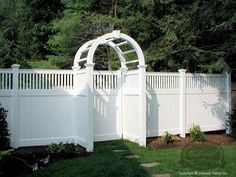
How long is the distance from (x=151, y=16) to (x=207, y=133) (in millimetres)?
4633

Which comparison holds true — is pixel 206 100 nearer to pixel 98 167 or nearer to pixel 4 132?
pixel 98 167

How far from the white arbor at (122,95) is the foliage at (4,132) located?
1.63 metres

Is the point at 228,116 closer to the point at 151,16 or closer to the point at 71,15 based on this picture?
the point at 151,16

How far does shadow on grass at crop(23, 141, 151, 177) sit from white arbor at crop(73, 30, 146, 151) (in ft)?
2.81

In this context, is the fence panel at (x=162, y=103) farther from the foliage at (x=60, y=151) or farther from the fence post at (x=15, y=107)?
the fence post at (x=15, y=107)

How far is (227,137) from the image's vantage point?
384 inches

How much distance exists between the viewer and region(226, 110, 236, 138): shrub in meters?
9.70

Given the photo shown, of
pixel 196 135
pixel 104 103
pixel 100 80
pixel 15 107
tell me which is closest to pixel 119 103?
pixel 104 103

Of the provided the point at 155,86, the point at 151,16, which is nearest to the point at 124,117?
the point at 155,86

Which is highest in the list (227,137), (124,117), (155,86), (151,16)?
(151,16)

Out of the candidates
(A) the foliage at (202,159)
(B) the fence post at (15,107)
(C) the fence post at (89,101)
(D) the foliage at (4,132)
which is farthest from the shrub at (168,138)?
(D) the foliage at (4,132)

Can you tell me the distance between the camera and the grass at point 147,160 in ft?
18.4

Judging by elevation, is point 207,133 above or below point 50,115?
below

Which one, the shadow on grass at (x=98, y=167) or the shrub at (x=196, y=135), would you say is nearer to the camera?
the shadow on grass at (x=98, y=167)
